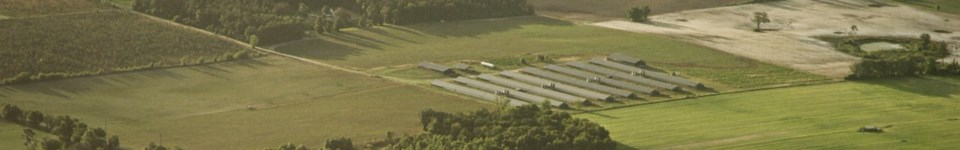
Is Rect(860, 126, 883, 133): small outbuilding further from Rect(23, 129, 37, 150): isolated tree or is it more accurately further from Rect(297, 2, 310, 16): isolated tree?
Rect(297, 2, 310, 16): isolated tree

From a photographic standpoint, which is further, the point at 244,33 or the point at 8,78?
the point at 244,33

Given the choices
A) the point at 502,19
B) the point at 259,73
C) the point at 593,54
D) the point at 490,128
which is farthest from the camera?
the point at 502,19

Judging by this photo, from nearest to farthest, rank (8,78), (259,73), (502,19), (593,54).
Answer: (8,78), (259,73), (593,54), (502,19)

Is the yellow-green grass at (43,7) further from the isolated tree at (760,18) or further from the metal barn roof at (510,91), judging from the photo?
the isolated tree at (760,18)

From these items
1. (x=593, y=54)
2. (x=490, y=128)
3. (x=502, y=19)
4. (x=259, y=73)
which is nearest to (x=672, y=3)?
(x=502, y=19)

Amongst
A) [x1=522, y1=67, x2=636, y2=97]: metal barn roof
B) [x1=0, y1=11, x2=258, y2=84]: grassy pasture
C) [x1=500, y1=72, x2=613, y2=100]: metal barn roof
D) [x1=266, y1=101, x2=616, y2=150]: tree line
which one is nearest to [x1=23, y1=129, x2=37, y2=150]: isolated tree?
[x1=266, y1=101, x2=616, y2=150]: tree line

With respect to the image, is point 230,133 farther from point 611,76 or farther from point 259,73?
point 611,76
